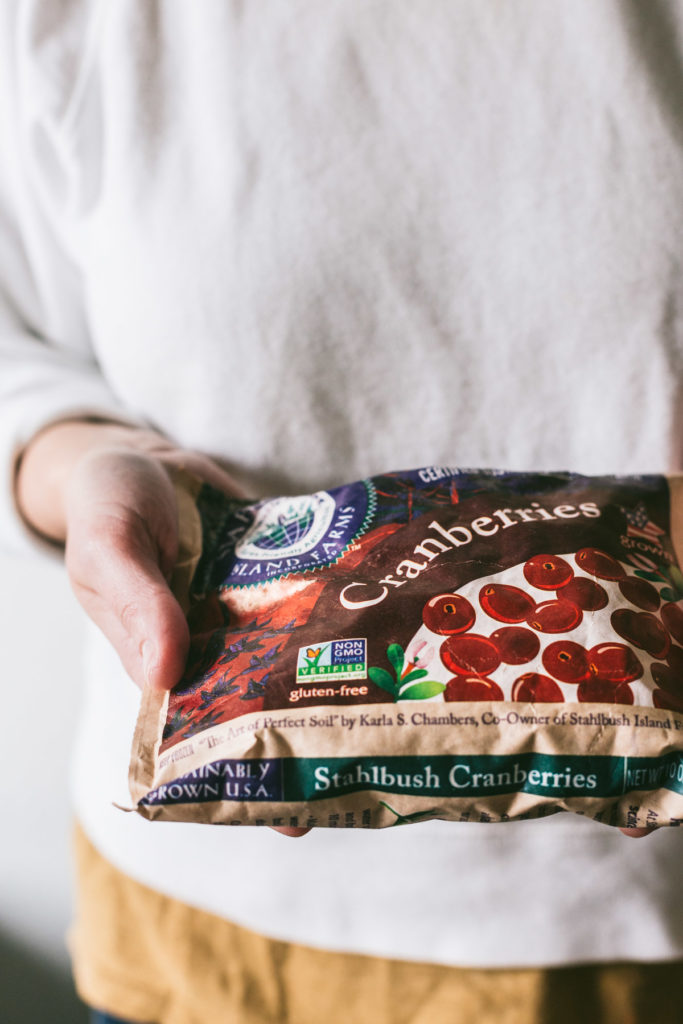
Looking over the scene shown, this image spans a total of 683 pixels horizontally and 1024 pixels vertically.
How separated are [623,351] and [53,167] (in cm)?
37

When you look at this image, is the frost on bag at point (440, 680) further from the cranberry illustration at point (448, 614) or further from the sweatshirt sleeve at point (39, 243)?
the sweatshirt sleeve at point (39, 243)

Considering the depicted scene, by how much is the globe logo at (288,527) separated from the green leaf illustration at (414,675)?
3.9 inches

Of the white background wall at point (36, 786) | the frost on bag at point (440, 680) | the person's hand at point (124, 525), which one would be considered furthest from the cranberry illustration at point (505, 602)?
the white background wall at point (36, 786)

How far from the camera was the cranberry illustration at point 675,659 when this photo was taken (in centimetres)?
32

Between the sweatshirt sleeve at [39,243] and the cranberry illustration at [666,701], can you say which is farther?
the sweatshirt sleeve at [39,243]

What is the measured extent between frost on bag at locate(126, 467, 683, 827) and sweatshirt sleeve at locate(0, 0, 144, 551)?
19 cm

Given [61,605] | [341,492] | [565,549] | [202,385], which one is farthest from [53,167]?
[61,605]

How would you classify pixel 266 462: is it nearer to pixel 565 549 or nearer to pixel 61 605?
pixel 565 549

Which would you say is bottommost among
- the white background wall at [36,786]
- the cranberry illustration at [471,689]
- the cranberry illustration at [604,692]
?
the white background wall at [36,786]

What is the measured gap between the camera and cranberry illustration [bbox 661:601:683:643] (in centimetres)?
34

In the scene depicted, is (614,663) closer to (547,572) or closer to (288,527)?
(547,572)

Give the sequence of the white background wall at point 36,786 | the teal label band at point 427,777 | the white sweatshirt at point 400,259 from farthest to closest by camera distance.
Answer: the white background wall at point 36,786 < the white sweatshirt at point 400,259 < the teal label band at point 427,777

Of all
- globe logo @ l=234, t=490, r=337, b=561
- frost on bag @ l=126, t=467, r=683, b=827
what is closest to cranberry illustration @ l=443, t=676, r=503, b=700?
frost on bag @ l=126, t=467, r=683, b=827

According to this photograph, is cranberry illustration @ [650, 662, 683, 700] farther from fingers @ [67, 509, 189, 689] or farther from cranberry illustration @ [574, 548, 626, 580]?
fingers @ [67, 509, 189, 689]
